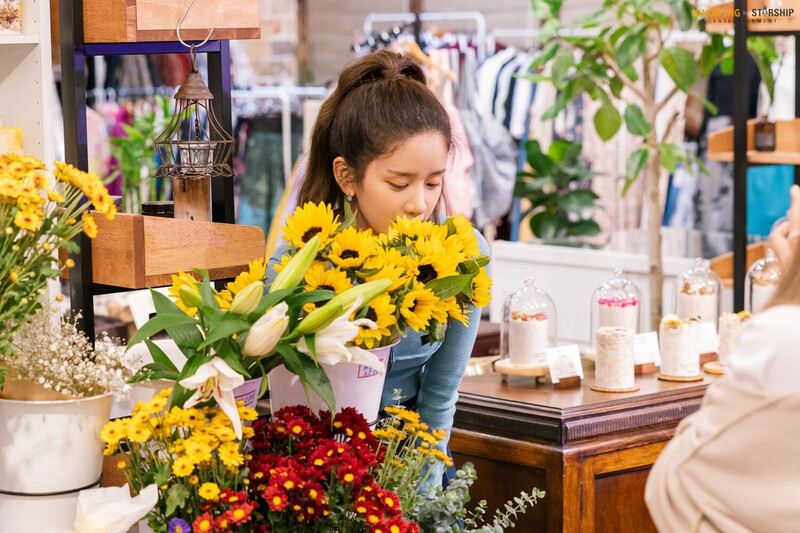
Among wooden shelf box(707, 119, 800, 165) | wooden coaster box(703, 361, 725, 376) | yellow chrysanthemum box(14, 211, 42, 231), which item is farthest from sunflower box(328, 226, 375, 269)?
wooden shelf box(707, 119, 800, 165)

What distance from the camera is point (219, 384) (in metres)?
1.38

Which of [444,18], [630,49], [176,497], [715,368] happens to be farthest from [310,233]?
[444,18]

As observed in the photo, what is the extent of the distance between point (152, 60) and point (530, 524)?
428cm

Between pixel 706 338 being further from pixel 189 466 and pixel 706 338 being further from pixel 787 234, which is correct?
pixel 189 466

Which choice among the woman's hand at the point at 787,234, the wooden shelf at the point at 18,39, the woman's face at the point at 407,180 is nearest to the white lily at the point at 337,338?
the woman's face at the point at 407,180

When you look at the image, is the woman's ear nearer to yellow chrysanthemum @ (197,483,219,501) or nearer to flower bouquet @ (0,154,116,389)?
flower bouquet @ (0,154,116,389)

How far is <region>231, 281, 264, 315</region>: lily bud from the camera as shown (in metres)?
1.43

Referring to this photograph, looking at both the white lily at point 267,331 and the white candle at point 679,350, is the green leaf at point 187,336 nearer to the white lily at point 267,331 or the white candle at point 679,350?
the white lily at point 267,331

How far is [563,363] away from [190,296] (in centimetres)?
125

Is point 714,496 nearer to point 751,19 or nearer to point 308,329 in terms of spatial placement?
point 308,329

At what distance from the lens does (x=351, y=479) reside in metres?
1.38

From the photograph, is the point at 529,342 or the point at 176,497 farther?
the point at 529,342

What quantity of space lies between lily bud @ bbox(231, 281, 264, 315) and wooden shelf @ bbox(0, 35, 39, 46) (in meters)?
0.70

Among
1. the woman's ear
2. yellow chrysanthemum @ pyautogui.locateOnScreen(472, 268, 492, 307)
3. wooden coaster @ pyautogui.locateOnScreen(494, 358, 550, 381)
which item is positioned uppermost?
the woman's ear
